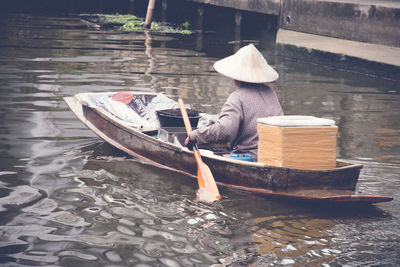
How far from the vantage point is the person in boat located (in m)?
5.74

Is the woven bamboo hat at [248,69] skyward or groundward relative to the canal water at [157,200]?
skyward

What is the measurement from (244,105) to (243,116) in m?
0.11

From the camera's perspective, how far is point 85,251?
4.43 m

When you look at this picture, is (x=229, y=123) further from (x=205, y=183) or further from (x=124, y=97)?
(x=124, y=97)

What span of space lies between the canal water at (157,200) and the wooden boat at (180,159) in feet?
0.47

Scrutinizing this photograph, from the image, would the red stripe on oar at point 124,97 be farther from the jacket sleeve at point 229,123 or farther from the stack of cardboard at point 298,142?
the stack of cardboard at point 298,142

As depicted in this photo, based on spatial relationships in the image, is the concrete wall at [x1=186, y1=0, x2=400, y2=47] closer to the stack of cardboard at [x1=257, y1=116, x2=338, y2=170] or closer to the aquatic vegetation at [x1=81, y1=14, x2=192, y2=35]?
the aquatic vegetation at [x1=81, y1=14, x2=192, y2=35]

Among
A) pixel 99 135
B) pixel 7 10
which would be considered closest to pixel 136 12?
pixel 7 10

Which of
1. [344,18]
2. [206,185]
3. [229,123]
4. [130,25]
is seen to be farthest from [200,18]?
[206,185]

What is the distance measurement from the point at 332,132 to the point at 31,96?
18.6 feet

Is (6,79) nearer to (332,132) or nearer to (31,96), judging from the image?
(31,96)

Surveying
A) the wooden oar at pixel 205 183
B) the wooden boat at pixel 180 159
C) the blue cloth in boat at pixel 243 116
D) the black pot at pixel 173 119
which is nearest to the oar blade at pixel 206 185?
the wooden oar at pixel 205 183

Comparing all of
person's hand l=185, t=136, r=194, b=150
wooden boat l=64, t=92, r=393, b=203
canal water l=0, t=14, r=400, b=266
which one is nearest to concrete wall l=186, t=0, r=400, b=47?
canal water l=0, t=14, r=400, b=266

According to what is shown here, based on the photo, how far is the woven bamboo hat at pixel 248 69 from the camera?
227 inches
